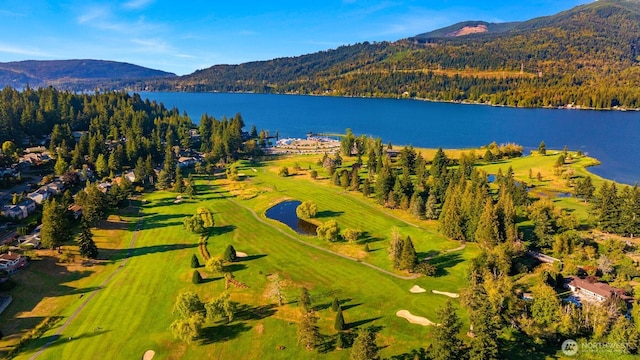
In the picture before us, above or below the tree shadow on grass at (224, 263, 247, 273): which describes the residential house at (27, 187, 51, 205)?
above

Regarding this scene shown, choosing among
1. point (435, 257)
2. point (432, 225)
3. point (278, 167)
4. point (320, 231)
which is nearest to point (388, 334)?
point (435, 257)

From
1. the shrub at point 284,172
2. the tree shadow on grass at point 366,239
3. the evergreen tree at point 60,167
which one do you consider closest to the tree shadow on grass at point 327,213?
the tree shadow on grass at point 366,239

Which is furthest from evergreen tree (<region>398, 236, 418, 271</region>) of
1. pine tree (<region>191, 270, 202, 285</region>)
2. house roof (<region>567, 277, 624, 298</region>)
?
pine tree (<region>191, 270, 202, 285</region>)

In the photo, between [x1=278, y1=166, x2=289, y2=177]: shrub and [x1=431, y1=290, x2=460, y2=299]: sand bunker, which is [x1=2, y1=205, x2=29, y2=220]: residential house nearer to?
[x1=278, y1=166, x2=289, y2=177]: shrub

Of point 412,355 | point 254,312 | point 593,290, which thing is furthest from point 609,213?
point 254,312

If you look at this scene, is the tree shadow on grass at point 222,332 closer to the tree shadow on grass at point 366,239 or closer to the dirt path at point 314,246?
the dirt path at point 314,246

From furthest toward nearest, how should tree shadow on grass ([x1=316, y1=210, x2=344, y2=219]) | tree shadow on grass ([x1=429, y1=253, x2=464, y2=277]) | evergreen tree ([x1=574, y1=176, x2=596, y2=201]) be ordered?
evergreen tree ([x1=574, y1=176, x2=596, y2=201])
tree shadow on grass ([x1=316, y1=210, x2=344, y2=219])
tree shadow on grass ([x1=429, y1=253, x2=464, y2=277])

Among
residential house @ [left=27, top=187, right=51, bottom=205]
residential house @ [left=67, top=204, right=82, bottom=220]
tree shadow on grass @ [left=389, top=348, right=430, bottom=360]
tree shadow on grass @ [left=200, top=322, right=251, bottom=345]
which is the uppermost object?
residential house @ [left=27, top=187, right=51, bottom=205]
